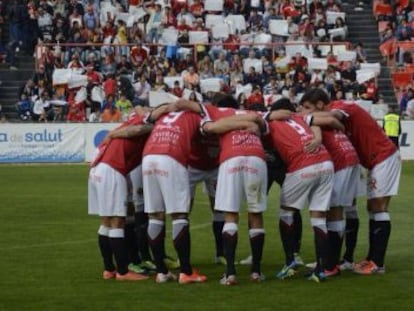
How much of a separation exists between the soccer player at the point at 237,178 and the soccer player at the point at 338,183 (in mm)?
1042

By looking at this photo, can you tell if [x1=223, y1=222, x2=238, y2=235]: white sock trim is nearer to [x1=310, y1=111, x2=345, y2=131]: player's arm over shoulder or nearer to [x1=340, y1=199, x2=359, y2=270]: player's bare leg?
[x1=310, y1=111, x2=345, y2=131]: player's arm over shoulder

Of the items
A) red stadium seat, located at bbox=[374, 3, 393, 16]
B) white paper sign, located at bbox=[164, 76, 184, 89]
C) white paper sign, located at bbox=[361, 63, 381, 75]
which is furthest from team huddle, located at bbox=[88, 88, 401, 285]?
red stadium seat, located at bbox=[374, 3, 393, 16]

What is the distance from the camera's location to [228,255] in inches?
526

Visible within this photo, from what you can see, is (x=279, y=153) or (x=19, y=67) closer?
(x=279, y=153)

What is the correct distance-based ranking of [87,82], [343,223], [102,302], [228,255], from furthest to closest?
[87,82] → [343,223] → [228,255] → [102,302]

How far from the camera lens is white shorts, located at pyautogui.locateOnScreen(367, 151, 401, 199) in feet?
47.6

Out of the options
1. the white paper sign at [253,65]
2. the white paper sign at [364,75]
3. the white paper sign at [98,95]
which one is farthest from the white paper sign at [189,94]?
the white paper sign at [364,75]

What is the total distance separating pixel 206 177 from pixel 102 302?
9.22 feet

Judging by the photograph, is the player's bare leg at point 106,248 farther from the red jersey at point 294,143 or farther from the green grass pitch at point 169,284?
the red jersey at point 294,143

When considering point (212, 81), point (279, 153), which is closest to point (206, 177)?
point (279, 153)

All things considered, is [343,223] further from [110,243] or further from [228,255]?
[110,243]

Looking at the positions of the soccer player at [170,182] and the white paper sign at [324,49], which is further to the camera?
the white paper sign at [324,49]

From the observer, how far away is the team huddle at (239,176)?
13.4m

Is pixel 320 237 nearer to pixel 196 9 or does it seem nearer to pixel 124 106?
pixel 124 106
